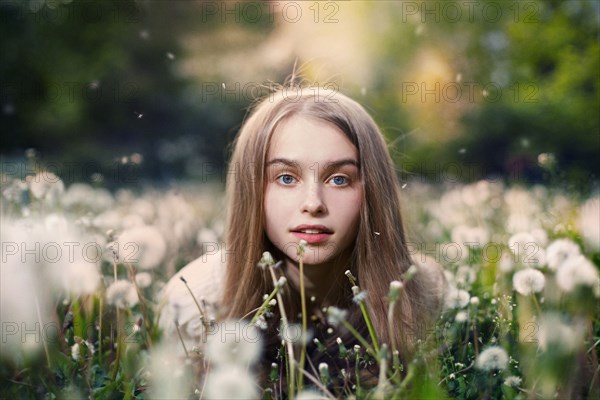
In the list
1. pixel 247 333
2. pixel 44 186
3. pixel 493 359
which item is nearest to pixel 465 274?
pixel 493 359

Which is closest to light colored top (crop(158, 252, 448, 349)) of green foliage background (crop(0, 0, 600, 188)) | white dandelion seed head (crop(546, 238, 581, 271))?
white dandelion seed head (crop(546, 238, 581, 271))

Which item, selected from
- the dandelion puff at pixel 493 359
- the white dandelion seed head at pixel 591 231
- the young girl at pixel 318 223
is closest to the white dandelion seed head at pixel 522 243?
the white dandelion seed head at pixel 591 231

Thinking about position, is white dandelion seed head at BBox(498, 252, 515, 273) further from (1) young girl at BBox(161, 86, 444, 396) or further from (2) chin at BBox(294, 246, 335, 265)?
(2) chin at BBox(294, 246, 335, 265)

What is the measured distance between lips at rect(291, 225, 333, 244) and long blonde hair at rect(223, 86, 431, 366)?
144 mm

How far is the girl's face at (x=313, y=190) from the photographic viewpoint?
1.74 metres

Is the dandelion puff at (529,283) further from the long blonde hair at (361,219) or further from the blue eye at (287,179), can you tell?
the blue eye at (287,179)

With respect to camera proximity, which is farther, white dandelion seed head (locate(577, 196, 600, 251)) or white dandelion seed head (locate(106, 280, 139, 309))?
white dandelion seed head (locate(577, 196, 600, 251))

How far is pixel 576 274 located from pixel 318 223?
2.21ft

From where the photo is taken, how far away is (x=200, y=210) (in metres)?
5.46

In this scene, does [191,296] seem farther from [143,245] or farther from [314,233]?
[314,233]

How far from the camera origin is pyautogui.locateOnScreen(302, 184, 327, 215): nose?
66.9 inches

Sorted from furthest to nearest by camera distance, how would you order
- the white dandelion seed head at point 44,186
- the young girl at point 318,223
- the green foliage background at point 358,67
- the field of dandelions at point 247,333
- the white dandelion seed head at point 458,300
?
the green foliage background at point 358,67 < the white dandelion seed head at point 44,186 < the white dandelion seed head at point 458,300 < the young girl at point 318,223 < the field of dandelions at point 247,333

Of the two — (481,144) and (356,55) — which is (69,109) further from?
(481,144)

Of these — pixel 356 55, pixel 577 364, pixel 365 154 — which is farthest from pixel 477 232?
pixel 356 55
